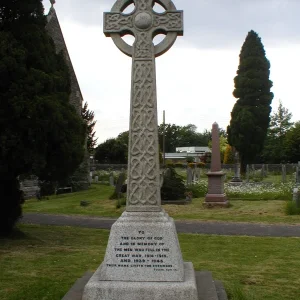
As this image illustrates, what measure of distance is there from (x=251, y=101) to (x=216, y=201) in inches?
959

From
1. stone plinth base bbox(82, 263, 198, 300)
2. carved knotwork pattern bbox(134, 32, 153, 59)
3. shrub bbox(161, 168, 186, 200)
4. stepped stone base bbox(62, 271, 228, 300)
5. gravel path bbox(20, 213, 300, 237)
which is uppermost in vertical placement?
carved knotwork pattern bbox(134, 32, 153, 59)

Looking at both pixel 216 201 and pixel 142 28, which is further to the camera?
pixel 216 201

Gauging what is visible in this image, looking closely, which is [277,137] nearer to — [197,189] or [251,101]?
[251,101]

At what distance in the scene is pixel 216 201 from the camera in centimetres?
1977

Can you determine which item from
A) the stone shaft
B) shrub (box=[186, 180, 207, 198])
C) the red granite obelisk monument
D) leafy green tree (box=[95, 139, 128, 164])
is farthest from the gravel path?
leafy green tree (box=[95, 139, 128, 164])

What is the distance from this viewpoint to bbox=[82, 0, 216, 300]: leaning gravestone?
16.1ft

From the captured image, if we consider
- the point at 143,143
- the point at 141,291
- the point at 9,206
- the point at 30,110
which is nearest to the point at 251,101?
the point at 9,206

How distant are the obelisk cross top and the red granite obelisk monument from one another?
14677 millimetres

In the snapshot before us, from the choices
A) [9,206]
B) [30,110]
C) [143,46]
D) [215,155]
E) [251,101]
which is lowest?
[9,206]

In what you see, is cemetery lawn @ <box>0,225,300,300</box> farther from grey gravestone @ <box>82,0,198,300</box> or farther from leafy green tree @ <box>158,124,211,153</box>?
leafy green tree @ <box>158,124,211,153</box>

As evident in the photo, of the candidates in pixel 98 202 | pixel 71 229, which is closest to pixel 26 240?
pixel 71 229

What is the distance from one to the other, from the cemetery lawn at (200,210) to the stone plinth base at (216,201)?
12.7 inches

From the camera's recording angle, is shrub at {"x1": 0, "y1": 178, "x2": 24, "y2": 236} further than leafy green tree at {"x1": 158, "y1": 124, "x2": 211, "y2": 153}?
No

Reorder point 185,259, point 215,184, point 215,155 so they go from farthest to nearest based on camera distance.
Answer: point 215,155 < point 215,184 < point 185,259
